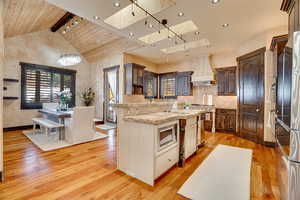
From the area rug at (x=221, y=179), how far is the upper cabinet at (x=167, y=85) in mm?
4189

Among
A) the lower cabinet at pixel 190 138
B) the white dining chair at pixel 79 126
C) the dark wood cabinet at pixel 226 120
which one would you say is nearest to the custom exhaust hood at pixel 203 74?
the dark wood cabinet at pixel 226 120

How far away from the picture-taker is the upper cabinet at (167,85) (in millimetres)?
6953

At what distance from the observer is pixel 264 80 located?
389 centimetres

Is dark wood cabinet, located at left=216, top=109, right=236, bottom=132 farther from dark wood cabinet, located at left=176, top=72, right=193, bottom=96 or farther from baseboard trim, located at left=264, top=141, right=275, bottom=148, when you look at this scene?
dark wood cabinet, located at left=176, top=72, right=193, bottom=96

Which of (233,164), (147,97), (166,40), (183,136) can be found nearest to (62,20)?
(166,40)

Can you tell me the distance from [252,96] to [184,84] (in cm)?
278

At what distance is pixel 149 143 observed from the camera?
6.62ft

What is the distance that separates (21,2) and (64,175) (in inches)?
181

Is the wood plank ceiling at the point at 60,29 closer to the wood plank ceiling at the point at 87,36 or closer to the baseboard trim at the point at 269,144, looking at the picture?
the wood plank ceiling at the point at 87,36

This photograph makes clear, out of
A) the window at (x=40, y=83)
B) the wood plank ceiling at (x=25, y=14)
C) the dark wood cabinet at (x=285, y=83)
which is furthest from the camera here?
the window at (x=40, y=83)

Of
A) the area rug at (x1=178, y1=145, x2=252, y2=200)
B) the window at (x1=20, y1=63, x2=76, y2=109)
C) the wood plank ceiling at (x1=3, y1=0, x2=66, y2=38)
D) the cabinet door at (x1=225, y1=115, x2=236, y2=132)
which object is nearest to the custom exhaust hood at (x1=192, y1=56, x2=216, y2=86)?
the cabinet door at (x1=225, y1=115, x2=236, y2=132)

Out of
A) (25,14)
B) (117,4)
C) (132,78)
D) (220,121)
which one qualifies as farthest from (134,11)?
(220,121)

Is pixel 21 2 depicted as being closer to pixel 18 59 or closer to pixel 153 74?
→ pixel 18 59

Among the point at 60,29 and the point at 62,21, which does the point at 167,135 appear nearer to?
the point at 62,21
